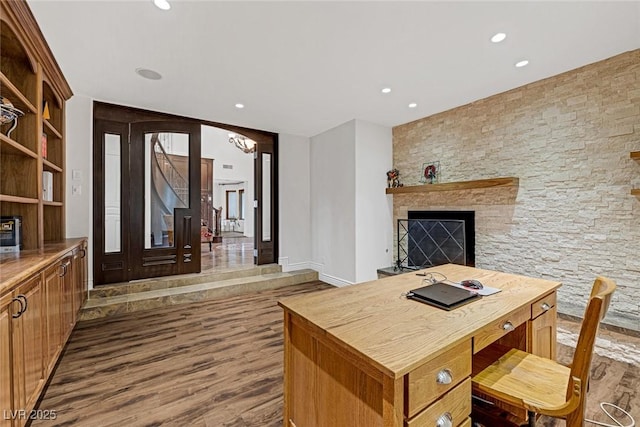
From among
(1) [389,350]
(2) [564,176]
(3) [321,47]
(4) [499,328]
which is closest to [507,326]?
(4) [499,328]

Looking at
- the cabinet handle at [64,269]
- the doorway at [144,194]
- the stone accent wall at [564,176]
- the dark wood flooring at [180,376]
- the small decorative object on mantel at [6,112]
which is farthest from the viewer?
the doorway at [144,194]

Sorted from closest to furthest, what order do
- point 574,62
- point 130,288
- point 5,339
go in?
point 5,339 → point 574,62 → point 130,288

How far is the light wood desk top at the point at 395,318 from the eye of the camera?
940mm

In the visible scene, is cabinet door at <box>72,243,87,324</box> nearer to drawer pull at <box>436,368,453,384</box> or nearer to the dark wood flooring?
the dark wood flooring

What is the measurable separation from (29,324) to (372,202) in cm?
394

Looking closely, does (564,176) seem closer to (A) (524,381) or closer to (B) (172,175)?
(A) (524,381)

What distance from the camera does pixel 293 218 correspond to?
5.28m

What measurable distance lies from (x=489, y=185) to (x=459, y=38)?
1797 mm

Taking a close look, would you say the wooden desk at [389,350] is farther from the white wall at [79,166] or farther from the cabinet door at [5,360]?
the white wall at [79,166]

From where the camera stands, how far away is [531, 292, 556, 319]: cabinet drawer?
154 cm

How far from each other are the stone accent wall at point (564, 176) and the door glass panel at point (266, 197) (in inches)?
118

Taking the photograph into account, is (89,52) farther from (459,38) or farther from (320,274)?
(320,274)

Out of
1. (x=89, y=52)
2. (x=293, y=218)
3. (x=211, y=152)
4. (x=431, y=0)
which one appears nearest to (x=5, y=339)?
(x=89, y=52)

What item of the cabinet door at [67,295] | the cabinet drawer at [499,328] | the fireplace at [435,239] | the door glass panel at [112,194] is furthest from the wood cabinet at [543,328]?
the door glass panel at [112,194]
